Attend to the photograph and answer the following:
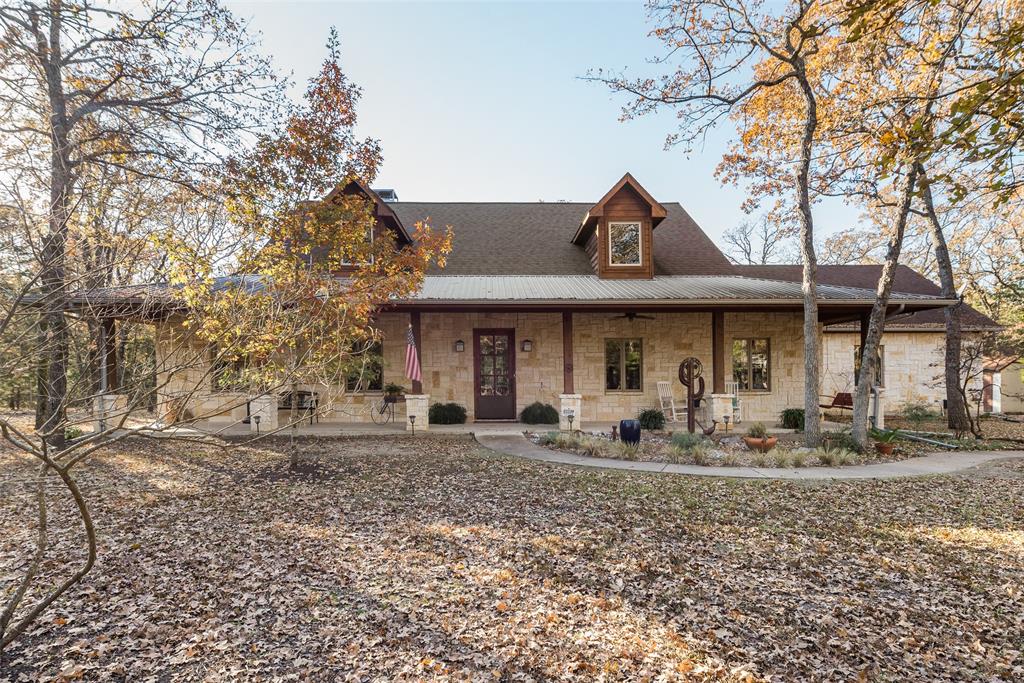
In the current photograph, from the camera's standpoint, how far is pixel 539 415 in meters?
12.1

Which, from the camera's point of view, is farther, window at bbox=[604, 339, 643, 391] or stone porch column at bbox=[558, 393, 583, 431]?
window at bbox=[604, 339, 643, 391]

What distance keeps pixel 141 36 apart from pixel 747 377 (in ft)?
45.2

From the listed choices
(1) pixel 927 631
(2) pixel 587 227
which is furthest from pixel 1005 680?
(2) pixel 587 227

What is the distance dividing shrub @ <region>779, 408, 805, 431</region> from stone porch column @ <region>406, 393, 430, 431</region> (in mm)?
8484

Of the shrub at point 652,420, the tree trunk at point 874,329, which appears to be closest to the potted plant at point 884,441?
the tree trunk at point 874,329

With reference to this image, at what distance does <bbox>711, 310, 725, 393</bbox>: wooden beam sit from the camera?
1193 cm

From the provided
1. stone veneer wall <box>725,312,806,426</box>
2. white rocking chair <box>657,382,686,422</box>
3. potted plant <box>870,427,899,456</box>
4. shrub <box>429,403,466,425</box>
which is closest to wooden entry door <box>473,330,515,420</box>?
shrub <box>429,403,466,425</box>

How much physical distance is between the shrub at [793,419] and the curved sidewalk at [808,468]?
2895 millimetres

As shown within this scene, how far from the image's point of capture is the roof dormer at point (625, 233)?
13.2m

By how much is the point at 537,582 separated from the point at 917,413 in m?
14.9

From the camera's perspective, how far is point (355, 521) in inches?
210

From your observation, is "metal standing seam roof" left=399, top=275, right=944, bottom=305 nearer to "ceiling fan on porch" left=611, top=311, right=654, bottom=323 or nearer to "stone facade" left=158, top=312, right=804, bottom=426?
"ceiling fan on porch" left=611, top=311, right=654, bottom=323

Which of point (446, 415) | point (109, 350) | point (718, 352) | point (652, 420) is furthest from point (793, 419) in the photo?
point (109, 350)

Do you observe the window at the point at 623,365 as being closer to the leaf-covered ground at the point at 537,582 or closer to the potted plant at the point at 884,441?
the potted plant at the point at 884,441
